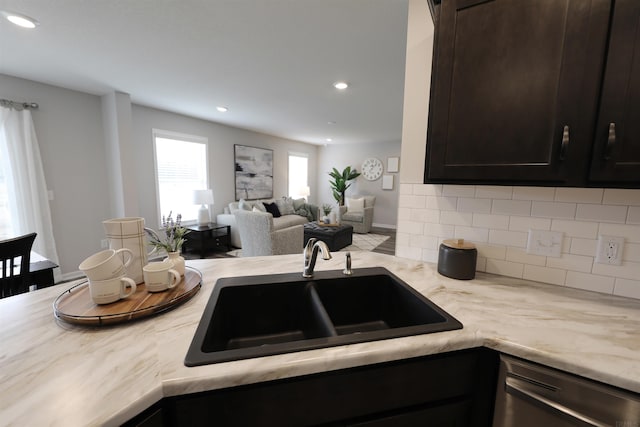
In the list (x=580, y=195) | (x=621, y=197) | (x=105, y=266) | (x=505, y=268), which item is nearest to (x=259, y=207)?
(x=105, y=266)

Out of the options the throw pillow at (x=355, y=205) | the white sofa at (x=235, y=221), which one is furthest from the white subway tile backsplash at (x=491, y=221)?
the throw pillow at (x=355, y=205)

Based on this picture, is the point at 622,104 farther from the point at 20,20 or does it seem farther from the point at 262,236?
the point at 20,20

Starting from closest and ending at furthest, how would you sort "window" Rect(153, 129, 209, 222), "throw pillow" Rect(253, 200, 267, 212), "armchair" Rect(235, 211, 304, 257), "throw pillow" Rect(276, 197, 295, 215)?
"armchair" Rect(235, 211, 304, 257) → "window" Rect(153, 129, 209, 222) → "throw pillow" Rect(253, 200, 267, 212) → "throw pillow" Rect(276, 197, 295, 215)

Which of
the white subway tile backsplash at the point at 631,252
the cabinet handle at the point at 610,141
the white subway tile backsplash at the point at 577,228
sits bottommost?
the white subway tile backsplash at the point at 631,252

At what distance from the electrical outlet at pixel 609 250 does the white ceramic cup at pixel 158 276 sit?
1.77 meters

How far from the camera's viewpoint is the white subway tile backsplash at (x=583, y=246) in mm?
1079

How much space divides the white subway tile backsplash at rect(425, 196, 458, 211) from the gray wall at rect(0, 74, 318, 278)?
371cm

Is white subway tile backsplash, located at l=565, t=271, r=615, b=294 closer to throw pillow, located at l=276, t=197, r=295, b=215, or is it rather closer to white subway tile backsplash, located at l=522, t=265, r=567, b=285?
white subway tile backsplash, located at l=522, t=265, r=567, b=285

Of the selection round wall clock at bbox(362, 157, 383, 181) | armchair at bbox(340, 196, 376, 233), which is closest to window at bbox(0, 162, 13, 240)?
armchair at bbox(340, 196, 376, 233)

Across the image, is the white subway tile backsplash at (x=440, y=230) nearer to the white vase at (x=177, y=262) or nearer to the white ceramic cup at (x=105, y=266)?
the white vase at (x=177, y=262)

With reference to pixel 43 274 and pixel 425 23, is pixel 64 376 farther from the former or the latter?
pixel 425 23

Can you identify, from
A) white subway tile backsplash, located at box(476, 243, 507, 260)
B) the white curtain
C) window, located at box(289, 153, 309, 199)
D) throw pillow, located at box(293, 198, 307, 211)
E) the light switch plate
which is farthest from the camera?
window, located at box(289, 153, 309, 199)

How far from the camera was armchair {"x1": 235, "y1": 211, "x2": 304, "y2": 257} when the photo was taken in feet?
10.4

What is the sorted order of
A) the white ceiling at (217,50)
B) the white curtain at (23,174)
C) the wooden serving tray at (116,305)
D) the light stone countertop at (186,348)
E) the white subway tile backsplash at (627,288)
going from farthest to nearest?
the white curtain at (23,174) → the white ceiling at (217,50) → the white subway tile backsplash at (627,288) → the wooden serving tray at (116,305) → the light stone countertop at (186,348)
